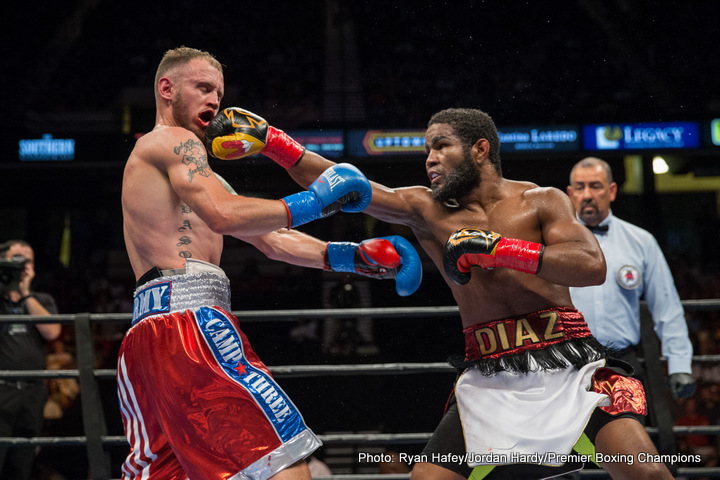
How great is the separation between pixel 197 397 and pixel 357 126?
24.4ft

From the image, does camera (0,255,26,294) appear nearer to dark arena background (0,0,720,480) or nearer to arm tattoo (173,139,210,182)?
arm tattoo (173,139,210,182)

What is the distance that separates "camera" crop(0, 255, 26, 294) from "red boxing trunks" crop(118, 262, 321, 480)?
7.04 feet

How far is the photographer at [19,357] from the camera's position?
3.69m

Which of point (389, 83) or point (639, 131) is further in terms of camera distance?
point (389, 83)

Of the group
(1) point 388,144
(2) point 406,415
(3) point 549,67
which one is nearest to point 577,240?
(2) point 406,415

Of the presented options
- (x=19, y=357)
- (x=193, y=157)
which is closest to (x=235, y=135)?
(x=193, y=157)

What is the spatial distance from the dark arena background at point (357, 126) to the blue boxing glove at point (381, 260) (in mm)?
3073

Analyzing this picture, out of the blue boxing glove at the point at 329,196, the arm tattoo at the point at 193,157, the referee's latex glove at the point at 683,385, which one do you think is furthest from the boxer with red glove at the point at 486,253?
the referee's latex glove at the point at 683,385

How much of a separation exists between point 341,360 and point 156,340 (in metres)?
5.18

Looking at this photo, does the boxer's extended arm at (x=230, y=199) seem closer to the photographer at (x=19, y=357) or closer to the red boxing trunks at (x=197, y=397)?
the red boxing trunks at (x=197, y=397)

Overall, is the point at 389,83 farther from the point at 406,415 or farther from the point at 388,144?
the point at 406,415

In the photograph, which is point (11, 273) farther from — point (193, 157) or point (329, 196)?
point (329, 196)

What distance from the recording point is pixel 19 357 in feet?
12.5

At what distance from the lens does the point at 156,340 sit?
69.5 inches
